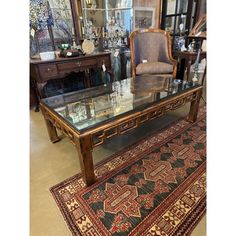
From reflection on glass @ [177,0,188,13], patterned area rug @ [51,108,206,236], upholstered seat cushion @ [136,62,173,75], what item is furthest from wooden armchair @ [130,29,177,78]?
patterned area rug @ [51,108,206,236]

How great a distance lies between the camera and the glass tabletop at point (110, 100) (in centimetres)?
126

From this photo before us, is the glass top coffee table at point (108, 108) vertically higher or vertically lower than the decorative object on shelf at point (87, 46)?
lower

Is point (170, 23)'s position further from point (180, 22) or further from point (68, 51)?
point (68, 51)

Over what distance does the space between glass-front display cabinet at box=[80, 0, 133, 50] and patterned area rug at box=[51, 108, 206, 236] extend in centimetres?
203

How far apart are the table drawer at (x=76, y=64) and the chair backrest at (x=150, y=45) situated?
1.97 feet

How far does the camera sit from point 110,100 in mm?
1567

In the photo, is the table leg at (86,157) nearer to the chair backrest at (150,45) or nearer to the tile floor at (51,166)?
the tile floor at (51,166)

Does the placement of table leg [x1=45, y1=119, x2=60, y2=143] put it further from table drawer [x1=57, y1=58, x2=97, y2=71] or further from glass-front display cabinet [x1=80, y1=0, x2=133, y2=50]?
glass-front display cabinet [x1=80, y1=0, x2=133, y2=50]

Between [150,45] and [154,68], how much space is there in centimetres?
45

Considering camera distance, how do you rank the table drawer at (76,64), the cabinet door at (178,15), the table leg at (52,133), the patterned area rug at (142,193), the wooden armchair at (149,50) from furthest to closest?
the cabinet door at (178,15)
the wooden armchair at (149,50)
the table drawer at (76,64)
the table leg at (52,133)
the patterned area rug at (142,193)

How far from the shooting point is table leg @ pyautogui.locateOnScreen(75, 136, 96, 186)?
110cm

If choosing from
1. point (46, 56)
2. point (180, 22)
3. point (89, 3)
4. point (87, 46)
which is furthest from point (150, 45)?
point (46, 56)

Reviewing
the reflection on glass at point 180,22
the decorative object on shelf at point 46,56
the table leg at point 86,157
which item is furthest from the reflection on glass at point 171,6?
the table leg at point 86,157
